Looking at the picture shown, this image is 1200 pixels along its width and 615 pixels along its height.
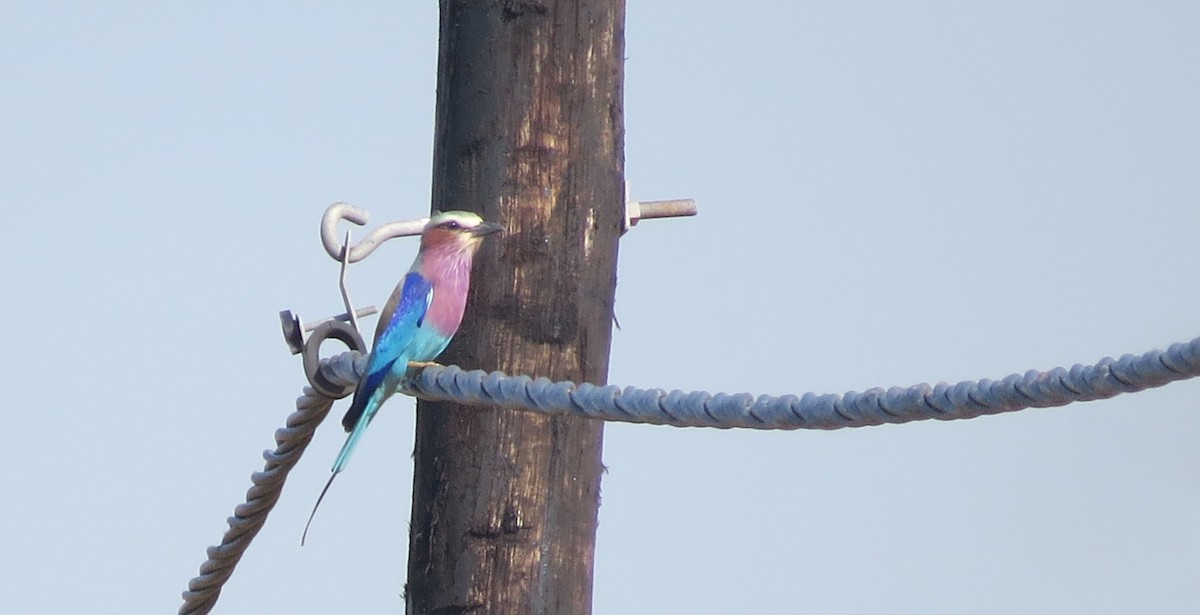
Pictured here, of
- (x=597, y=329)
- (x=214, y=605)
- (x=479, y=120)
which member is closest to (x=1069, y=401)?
(x=597, y=329)

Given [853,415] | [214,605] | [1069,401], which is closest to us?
[1069,401]

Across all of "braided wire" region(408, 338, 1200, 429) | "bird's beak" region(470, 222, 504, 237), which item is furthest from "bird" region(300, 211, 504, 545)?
"braided wire" region(408, 338, 1200, 429)

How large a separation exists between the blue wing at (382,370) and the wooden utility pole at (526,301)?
19 centimetres

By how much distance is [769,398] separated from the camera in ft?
11.4

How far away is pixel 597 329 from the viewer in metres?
4.17

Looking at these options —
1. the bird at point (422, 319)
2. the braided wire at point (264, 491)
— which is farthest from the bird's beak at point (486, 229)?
the braided wire at point (264, 491)

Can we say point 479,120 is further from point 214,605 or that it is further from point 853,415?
point 214,605

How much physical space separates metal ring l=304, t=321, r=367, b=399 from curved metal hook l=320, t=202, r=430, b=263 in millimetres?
176

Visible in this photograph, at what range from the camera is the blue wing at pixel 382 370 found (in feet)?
14.4

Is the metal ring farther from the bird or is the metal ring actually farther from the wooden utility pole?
the wooden utility pole

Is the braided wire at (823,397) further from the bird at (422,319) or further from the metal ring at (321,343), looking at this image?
the metal ring at (321,343)

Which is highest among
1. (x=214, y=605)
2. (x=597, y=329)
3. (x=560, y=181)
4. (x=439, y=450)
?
(x=560, y=181)

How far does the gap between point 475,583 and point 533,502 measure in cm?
21

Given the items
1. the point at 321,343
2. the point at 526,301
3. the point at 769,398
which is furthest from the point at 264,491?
the point at 769,398
